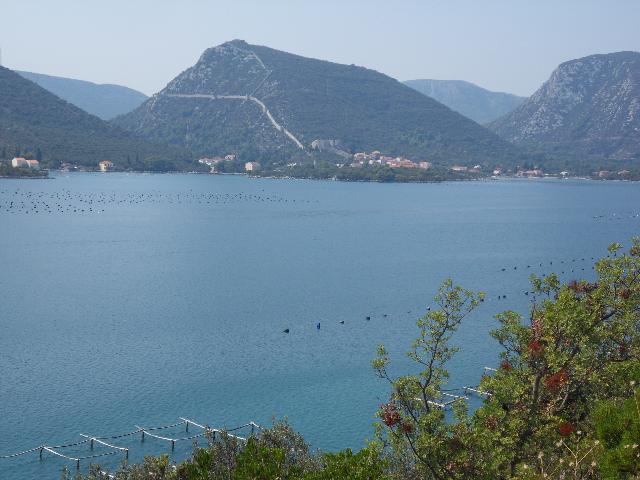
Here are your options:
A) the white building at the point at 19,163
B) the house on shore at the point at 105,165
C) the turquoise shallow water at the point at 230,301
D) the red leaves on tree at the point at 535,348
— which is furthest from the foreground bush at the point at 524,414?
the house on shore at the point at 105,165

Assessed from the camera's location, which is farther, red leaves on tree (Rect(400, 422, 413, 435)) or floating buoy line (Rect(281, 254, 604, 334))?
floating buoy line (Rect(281, 254, 604, 334))

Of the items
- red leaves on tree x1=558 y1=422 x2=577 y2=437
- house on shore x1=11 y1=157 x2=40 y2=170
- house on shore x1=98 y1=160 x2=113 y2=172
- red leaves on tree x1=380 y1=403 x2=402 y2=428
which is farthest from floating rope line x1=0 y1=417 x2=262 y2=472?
house on shore x1=98 y1=160 x2=113 y2=172

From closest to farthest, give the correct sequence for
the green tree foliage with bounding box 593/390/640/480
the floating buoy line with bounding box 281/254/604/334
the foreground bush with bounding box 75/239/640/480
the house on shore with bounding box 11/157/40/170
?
the green tree foliage with bounding box 593/390/640/480 → the foreground bush with bounding box 75/239/640/480 → the floating buoy line with bounding box 281/254/604/334 → the house on shore with bounding box 11/157/40/170

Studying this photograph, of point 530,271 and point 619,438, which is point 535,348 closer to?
point 619,438

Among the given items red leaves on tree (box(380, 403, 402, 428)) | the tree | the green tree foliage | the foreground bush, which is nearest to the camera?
the green tree foliage

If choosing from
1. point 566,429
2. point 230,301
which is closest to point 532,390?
point 566,429

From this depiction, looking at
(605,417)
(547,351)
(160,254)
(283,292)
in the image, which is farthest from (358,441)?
(160,254)

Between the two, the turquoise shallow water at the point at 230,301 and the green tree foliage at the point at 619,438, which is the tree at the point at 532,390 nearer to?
the green tree foliage at the point at 619,438

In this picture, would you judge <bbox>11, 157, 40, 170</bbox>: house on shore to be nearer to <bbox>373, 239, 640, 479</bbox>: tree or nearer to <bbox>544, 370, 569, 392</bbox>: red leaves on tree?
<bbox>373, 239, 640, 479</bbox>: tree

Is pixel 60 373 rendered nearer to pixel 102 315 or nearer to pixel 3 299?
pixel 102 315
